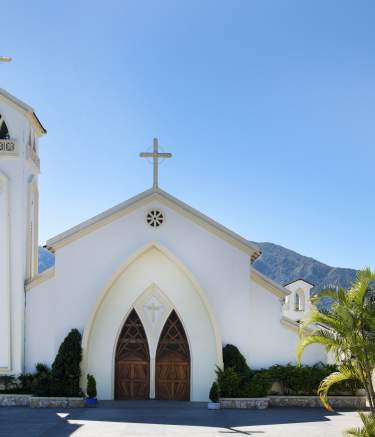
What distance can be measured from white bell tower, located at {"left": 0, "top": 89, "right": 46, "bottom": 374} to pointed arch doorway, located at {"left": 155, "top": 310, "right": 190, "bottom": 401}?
516 centimetres

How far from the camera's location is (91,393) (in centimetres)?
2233

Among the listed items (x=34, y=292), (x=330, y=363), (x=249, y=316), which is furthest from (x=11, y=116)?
(x=330, y=363)

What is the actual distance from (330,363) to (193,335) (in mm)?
5290

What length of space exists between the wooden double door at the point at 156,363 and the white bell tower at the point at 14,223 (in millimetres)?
3781

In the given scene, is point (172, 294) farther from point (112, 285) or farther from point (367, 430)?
point (367, 430)

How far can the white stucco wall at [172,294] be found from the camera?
76.5 ft

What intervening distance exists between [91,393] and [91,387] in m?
0.21

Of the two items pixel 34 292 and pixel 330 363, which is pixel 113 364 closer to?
pixel 34 292

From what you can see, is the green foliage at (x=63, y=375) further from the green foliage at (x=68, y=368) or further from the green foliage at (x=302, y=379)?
the green foliage at (x=302, y=379)

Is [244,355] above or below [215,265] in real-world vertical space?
below

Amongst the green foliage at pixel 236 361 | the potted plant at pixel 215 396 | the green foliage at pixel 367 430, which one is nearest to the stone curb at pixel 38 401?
the potted plant at pixel 215 396

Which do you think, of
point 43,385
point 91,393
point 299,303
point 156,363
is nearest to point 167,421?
point 91,393

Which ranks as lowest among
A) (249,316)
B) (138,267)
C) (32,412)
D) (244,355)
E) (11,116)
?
(32,412)

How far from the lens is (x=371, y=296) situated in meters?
15.2
